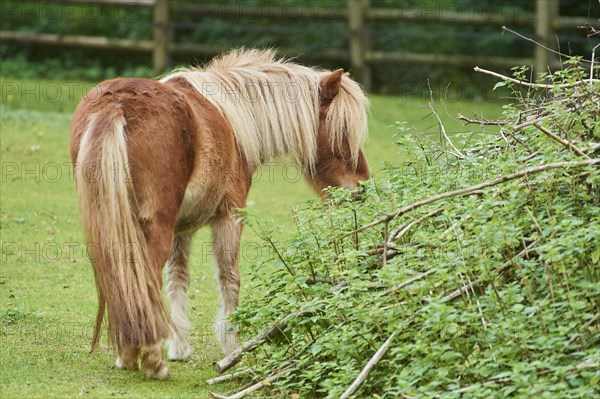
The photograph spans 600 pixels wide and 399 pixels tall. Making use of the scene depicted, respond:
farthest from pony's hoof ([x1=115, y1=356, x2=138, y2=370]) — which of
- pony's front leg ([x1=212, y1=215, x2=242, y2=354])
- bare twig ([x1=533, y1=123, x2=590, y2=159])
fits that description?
bare twig ([x1=533, y1=123, x2=590, y2=159])

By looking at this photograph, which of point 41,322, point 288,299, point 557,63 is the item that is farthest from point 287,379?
point 557,63

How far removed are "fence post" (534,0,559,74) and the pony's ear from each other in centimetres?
940

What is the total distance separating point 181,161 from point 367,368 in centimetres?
158

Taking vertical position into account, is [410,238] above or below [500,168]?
below

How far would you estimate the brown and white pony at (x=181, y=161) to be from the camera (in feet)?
15.6

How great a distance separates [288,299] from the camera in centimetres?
510

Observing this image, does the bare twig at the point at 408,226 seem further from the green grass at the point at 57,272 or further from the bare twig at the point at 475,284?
the green grass at the point at 57,272

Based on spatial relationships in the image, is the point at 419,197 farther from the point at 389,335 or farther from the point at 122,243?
the point at 122,243

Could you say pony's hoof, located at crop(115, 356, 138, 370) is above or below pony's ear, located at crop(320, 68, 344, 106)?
below

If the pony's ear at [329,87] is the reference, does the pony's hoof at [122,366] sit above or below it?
below

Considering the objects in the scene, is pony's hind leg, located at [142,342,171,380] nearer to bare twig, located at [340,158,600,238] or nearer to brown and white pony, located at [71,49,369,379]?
brown and white pony, located at [71,49,369,379]

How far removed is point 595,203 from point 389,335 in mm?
1243

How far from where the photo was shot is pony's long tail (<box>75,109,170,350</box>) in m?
4.73

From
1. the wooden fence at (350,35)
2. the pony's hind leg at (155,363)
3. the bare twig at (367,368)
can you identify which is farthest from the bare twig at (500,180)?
the wooden fence at (350,35)
